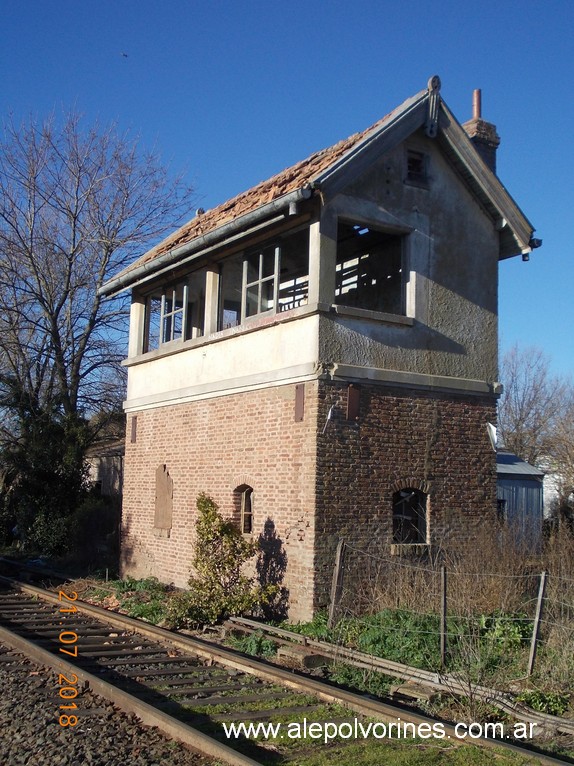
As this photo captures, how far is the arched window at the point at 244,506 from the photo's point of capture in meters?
14.3

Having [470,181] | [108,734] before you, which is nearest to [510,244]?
[470,181]

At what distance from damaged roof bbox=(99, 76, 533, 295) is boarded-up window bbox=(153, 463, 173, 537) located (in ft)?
14.1

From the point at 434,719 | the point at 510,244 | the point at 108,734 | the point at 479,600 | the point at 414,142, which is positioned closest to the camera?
the point at 108,734

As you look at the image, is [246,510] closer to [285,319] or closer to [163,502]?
[163,502]

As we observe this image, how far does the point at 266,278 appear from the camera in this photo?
1384 centimetres

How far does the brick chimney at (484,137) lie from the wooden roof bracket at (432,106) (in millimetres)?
1940

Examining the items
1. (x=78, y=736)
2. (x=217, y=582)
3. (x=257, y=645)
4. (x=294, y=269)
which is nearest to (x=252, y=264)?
(x=294, y=269)

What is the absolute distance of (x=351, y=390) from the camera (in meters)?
12.7

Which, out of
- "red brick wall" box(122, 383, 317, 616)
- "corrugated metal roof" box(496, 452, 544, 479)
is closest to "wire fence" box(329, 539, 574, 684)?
"red brick wall" box(122, 383, 317, 616)

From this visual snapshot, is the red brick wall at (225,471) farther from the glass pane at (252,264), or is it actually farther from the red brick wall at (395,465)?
the glass pane at (252,264)

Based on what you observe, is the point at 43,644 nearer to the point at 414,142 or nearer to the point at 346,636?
the point at 346,636

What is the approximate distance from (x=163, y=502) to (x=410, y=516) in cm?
557

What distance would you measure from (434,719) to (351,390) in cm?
605

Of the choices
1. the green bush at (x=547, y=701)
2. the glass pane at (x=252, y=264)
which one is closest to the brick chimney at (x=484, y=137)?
the glass pane at (x=252, y=264)
